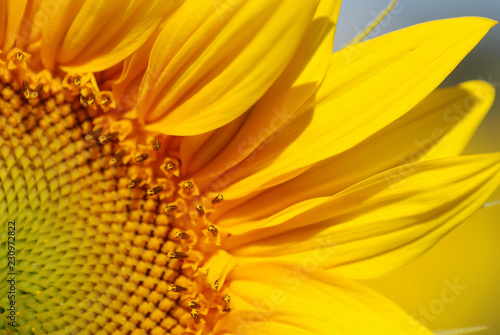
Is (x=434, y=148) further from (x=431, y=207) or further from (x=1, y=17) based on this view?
(x=1, y=17)

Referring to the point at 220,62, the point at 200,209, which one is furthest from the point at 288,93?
the point at 200,209

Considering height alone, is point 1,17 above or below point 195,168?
above

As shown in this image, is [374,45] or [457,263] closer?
[374,45]

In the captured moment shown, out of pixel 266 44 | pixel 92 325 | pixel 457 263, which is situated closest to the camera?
pixel 266 44

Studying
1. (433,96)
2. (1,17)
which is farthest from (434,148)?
(1,17)

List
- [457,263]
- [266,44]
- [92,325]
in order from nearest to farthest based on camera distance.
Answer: [266,44], [92,325], [457,263]

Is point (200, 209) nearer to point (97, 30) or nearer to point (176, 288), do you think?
point (176, 288)

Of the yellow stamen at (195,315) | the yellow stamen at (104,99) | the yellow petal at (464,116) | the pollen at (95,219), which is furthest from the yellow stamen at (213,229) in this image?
the yellow petal at (464,116)

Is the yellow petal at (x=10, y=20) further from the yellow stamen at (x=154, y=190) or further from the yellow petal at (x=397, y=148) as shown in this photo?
the yellow petal at (x=397, y=148)

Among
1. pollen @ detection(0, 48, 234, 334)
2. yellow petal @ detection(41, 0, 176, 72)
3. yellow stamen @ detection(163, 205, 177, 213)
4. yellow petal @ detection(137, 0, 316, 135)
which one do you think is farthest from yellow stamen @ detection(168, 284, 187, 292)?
yellow petal @ detection(41, 0, 176, 72)
